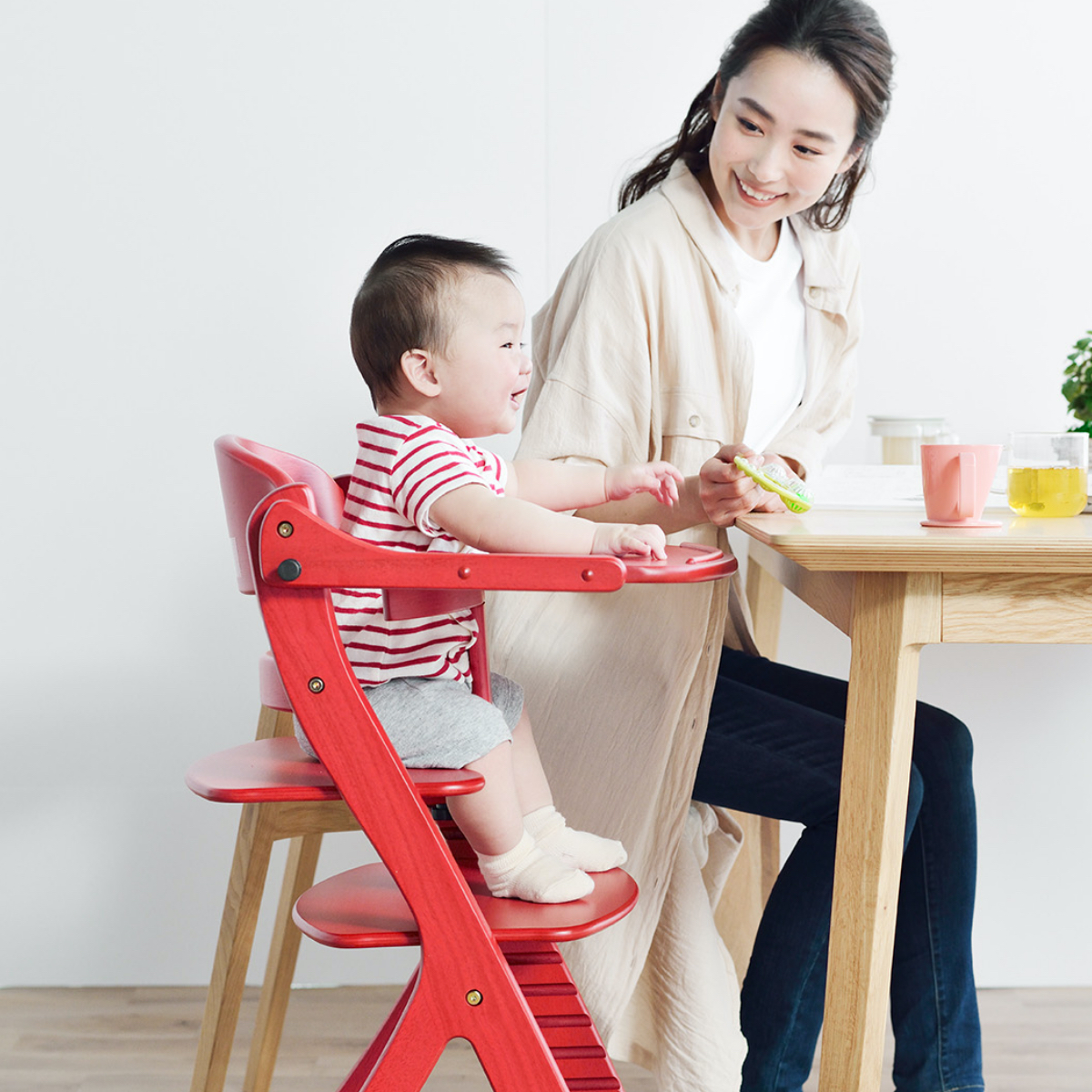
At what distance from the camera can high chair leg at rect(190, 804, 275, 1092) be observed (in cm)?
144

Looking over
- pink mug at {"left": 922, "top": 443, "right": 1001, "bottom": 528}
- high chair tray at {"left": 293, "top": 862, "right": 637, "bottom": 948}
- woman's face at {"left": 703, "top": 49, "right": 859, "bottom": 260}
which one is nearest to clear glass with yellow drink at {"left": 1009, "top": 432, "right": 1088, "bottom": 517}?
pink mug at {"left": 922, "top": 443, "right": 1001, "bottom": 528}

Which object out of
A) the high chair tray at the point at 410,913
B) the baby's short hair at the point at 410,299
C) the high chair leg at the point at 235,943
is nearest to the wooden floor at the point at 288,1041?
the high chair leg at the point at 235,943

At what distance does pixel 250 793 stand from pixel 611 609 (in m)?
0.56

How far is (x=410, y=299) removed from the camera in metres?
1.08

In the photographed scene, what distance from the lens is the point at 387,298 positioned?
3.56 ft

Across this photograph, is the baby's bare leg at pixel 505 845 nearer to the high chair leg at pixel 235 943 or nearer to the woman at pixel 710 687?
the woman at pixel 710 687

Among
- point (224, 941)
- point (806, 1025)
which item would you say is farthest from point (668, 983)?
point (224, 941)

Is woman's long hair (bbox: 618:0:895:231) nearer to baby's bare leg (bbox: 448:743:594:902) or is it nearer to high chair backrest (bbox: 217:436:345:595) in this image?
high chair backrest (bbox: 217:436:345:595)

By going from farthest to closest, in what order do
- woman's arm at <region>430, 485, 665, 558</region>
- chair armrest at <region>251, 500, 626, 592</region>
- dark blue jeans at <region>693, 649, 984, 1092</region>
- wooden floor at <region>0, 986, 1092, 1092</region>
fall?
wooden floor at <region>0, 986, 1092, 1092</region> → dark blue jeans at <region>693, 649, 984, 1092</region> → woman's arm at <region>430, 485, 665, 558</region> → chair armrest at <region>251, 500, 626, 592</region>

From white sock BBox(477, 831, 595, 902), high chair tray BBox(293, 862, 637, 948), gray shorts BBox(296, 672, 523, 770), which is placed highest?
gray shorts BBox(296, 672, 523, 770)

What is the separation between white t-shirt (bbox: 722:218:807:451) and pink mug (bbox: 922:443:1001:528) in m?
0.43

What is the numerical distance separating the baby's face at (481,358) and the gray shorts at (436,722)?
0.81ft

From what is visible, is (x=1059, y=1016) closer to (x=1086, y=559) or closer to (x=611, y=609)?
(x=611, y=609)

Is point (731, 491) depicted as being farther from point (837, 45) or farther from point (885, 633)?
point (837, 45)
